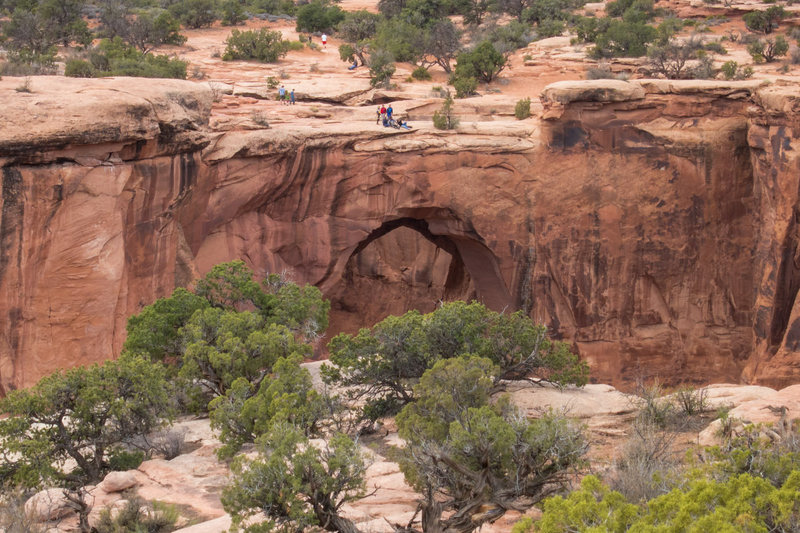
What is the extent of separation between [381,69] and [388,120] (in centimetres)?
675

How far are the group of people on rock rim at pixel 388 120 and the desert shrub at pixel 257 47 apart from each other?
31.1ft

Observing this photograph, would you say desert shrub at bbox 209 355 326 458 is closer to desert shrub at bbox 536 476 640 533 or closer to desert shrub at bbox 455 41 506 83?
desert shrub at bbox 536 476 640 533

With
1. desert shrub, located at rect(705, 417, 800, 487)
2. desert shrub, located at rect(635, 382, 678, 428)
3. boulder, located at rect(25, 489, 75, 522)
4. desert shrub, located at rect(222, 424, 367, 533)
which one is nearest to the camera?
desert shrub, located at rect(705, 417, 800, 487)

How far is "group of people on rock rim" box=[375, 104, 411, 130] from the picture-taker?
19453 millimetres

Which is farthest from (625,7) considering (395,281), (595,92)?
(595,92)

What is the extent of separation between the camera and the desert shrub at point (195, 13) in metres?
35.9

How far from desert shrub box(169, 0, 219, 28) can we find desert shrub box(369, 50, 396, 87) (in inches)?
486

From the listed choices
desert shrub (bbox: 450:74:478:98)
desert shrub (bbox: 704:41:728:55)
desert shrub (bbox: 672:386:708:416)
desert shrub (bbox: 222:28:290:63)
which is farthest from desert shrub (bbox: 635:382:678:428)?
desert shrub (bbox: 222:28:290:63)

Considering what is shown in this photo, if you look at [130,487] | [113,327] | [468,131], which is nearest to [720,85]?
[468,131]

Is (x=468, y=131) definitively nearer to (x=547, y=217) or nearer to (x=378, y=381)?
(x=547, y=217)

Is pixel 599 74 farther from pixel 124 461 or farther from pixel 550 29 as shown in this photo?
pixel 124 461

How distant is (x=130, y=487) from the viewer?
368 inches

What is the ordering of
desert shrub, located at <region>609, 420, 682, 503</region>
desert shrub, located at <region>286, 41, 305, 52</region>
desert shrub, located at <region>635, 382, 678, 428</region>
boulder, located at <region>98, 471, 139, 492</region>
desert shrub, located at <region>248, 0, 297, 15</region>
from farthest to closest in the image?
desert shrub, located at <region>248, 0, 297, 15</region>
desert shrub, located at <region>286, 41, 305, 52</region>
desert shrub, located at <region>635, 382, 678, 428</region>
boulder, located at <region>98, 471, 139, 492</region>
desert shrub, located at <region>609, 420, 682, 503</region>

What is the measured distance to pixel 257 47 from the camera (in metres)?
Answer: 28.5
